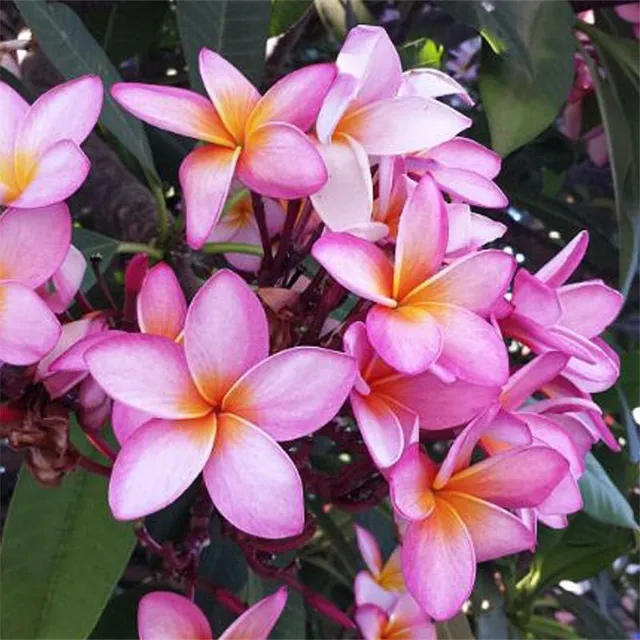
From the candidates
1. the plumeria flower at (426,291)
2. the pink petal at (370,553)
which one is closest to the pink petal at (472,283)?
the plumeria flower at (426,291)

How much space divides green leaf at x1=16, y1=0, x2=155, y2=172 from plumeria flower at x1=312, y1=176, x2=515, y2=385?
22 centimetres

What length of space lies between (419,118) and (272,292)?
87mm

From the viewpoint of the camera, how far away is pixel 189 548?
1.65 feet

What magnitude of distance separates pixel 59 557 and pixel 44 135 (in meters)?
0.27

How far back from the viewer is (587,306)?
45 centimetres

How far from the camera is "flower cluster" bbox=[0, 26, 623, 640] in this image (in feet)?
1.16

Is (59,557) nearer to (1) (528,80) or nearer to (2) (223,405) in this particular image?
(2) (223,405)

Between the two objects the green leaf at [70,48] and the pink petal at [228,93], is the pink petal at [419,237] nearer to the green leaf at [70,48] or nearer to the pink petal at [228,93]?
the pink petal at [228,93]

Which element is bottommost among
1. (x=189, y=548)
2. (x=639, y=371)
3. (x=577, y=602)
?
(x=577, y=602)

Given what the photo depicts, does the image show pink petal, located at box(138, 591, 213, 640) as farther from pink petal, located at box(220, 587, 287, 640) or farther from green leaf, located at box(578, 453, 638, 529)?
green leaf, located at box(578, 453, 638, 529)

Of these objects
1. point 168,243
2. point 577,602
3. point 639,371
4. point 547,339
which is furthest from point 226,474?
point 577,602

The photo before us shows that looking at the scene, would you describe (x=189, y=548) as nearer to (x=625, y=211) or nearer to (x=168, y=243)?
(x=168, y=243)

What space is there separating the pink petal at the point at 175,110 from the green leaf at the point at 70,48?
14cm

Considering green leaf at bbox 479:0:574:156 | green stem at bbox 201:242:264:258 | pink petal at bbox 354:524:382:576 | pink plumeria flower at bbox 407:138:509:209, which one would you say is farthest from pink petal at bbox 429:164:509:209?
pink petal at bbox 354:524:382:576
